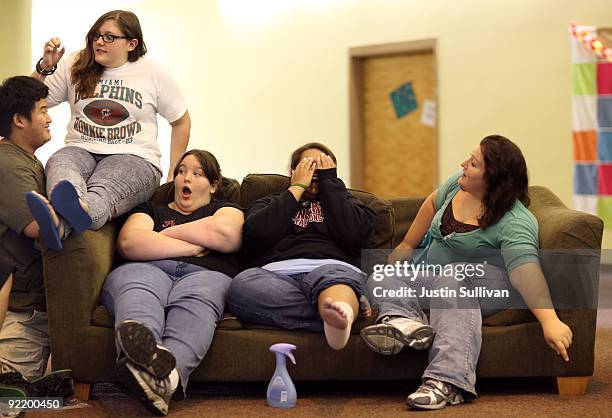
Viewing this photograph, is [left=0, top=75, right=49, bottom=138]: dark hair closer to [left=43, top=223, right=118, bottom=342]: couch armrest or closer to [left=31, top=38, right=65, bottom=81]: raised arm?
[left=31, top=38, right=65, bottom=81]: raised arm

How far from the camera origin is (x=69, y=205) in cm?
281

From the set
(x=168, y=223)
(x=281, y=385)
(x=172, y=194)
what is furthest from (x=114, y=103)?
(x=281, y=385)

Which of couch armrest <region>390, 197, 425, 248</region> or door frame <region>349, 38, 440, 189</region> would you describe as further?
door frame <region>349, 38, 440, 189</region>

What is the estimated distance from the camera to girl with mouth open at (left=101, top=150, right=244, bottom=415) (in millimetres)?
2521

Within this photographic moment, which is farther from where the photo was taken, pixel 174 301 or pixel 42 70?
pixel 42 70

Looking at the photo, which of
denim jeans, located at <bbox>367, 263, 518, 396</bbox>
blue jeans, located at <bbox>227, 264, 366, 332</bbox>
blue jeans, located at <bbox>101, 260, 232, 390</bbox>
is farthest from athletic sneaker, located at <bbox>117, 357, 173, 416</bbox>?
denim jeans, located at <bbox>367, 263, 518, 396</bbox>

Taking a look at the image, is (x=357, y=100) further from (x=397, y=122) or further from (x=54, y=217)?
(x=54, y=217)

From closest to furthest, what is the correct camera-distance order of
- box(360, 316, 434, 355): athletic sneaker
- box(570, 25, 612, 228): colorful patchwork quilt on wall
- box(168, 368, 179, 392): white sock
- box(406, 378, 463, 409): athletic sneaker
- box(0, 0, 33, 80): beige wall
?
box(168, 368, 179, 392): white sock < box(406, 378, 463, 409): athletic sneaker < box(360, 316, 434, 355): athletic sneaker < box(570, 25, 612, 228): colorful patchwork quilt on wall < box(0, 0, 33, 80): beige wall

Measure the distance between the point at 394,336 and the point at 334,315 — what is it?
247 mm

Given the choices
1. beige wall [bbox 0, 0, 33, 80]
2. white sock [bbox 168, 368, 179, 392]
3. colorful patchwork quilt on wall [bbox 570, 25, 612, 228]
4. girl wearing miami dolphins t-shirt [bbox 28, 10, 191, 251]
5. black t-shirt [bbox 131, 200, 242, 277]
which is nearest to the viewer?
white sock [bbox 168, 368, 179, 392]

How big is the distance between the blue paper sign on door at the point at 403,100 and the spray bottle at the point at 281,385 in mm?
4924

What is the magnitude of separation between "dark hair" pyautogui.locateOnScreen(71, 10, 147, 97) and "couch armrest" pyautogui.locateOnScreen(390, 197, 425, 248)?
3.93 ft

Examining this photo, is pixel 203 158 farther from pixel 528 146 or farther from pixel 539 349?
pixel 528 146

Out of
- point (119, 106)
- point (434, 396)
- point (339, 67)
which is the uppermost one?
point (339, 67)
